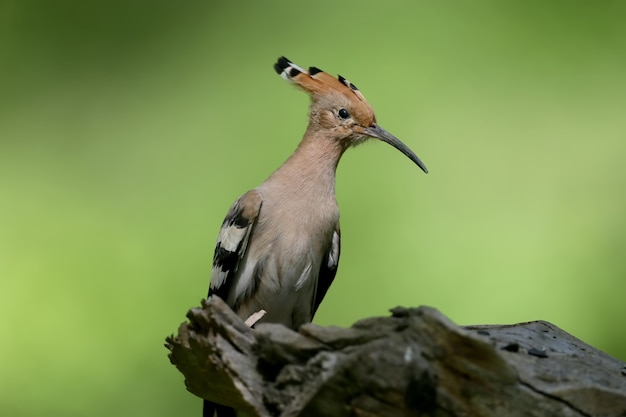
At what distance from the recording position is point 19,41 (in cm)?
251

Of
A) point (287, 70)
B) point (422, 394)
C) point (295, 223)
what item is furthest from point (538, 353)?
point (287, 70)

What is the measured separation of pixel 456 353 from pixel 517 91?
1.43 m

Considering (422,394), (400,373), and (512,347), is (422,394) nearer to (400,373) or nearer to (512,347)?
(400,373)

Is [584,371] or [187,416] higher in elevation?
[584,371]

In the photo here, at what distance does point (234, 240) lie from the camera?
1810 mm

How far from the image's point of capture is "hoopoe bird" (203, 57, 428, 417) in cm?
182

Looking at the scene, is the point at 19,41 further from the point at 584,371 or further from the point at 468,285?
the point at 584,371

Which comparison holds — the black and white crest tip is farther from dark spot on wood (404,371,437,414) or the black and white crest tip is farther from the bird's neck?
dark spot on wood (404,371,437,414)

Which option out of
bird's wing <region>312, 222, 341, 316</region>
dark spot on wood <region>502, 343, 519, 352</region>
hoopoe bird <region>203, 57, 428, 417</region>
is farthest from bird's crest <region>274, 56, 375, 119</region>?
dark spot on wood <region>502, 343, 519, 352</region>

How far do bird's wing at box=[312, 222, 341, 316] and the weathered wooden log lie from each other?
0.70m

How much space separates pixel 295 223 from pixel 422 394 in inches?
31.2

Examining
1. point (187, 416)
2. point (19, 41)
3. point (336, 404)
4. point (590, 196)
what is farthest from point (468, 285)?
point (19, 41)

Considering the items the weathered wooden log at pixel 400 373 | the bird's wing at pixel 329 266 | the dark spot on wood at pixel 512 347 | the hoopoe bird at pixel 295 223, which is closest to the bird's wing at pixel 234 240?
the hoopoe bird at pixel 295 223

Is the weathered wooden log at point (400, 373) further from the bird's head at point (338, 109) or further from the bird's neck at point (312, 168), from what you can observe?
the bird's head at point (338, 109)
